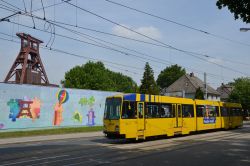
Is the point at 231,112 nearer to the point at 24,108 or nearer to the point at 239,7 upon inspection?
the point at 24,108

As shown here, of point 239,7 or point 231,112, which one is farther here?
point 231,112

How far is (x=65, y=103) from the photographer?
117ft

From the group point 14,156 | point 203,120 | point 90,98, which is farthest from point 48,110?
point 14,156

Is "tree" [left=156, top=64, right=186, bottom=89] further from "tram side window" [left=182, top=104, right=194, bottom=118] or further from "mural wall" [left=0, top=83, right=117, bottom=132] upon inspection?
"tram side window" [left=182, top=104, right=194, bottom=118]

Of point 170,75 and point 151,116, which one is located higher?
point 170,75

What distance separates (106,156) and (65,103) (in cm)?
2275

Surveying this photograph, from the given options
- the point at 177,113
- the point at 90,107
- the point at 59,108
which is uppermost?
the point at 90,107

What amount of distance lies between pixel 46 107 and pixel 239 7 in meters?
25.9

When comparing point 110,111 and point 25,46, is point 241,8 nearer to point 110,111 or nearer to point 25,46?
point 110,111

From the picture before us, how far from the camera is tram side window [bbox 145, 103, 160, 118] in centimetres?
2046

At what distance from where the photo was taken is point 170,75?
98.0 meters

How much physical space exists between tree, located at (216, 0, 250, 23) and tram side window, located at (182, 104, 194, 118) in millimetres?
14873

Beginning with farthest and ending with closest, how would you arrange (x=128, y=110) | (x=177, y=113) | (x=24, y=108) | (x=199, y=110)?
(x=24, y=108)
(x=199, y=110)
(x=177, y=113)
(x=128, y=110)

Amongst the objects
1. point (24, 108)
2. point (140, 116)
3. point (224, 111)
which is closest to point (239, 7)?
point (140, 116)
